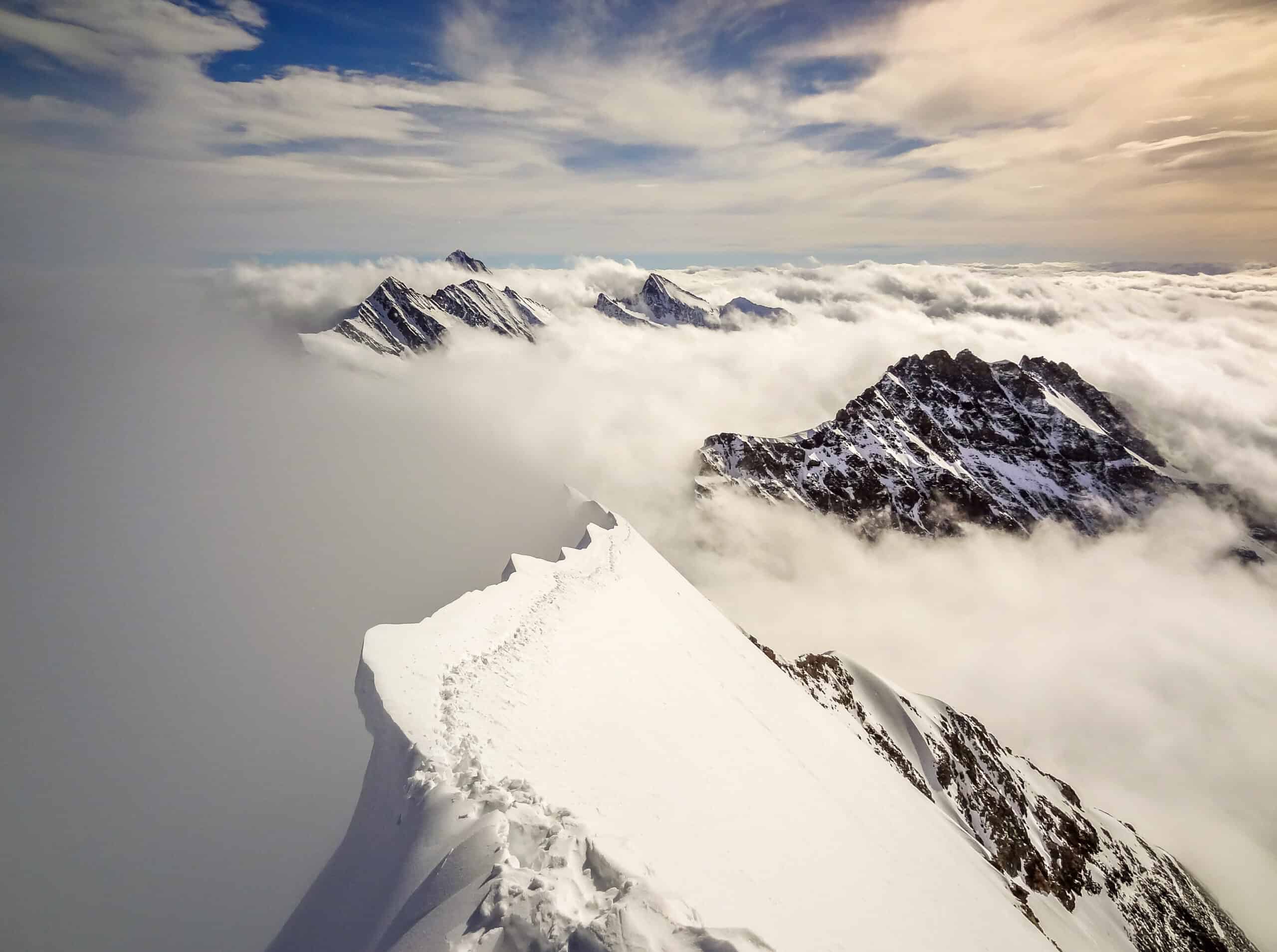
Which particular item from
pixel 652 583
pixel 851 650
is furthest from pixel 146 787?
pixel 851 650

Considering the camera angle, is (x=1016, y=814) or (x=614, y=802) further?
(x=1016, y=814)

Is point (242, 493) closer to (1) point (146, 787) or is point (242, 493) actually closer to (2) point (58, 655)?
(2) point (58, 655)

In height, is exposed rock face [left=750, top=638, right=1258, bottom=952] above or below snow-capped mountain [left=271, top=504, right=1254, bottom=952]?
below

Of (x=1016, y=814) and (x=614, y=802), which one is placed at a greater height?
(x=614, y=802)

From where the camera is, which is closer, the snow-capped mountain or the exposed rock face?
the snow-capped mountain

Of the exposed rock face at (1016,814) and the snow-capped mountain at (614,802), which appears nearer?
the snow-capped mountain at (614,802)
